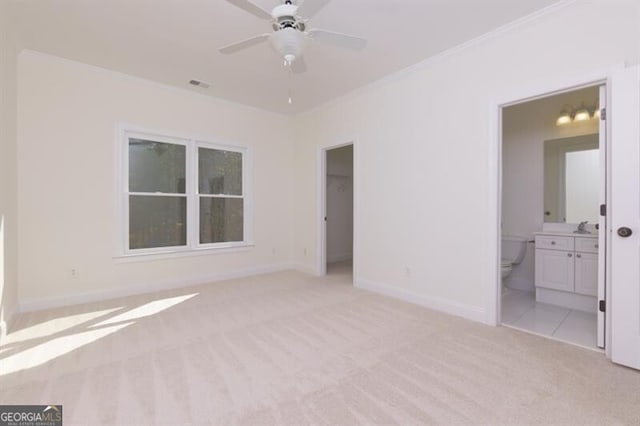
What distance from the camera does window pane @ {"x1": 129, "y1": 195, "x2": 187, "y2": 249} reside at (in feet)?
13.0

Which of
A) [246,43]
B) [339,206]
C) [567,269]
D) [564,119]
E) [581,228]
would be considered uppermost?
[246,43]

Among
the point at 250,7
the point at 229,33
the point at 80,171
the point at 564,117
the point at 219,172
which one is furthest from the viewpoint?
the point at 219,172

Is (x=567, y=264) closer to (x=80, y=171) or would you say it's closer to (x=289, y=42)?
(x=289, y=42)

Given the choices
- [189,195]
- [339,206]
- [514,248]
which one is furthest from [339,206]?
[514,248]

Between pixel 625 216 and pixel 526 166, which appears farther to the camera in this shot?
pixel 526 166

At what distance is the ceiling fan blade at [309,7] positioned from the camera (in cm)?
185

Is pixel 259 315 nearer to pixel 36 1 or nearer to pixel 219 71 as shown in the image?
pixel 219 71

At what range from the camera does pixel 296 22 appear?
6.59ft

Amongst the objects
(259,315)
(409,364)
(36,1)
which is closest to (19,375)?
(259,315)

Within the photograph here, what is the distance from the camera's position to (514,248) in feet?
13.4

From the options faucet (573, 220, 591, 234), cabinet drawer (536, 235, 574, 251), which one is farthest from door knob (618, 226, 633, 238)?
faucet (573, 220, 591, 234)

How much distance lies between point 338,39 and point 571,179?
353 cm

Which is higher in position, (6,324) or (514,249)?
(514,249)

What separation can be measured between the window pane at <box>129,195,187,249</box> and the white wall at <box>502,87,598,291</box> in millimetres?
4717
